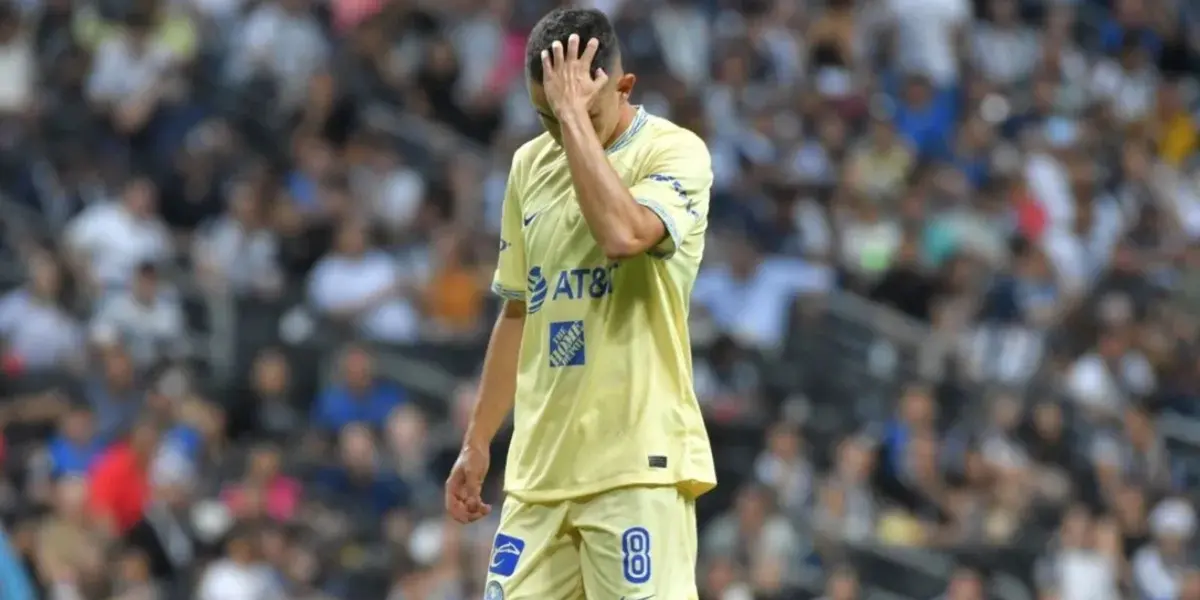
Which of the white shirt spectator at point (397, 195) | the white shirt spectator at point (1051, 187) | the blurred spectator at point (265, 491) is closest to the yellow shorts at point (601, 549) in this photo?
the blurred spectator at point (265, 491)

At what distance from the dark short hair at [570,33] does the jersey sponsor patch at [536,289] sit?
65cm

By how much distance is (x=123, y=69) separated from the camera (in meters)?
17.7

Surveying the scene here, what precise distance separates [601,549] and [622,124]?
1.26 meters

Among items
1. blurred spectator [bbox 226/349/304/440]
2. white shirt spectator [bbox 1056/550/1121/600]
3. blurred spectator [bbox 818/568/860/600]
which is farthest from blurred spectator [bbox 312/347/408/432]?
white shirt spectator [bbox 1056/550/1121/600]

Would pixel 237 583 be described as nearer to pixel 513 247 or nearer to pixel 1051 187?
pixel 513 247

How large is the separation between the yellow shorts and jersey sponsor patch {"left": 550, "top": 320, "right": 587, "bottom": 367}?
406 millimetres

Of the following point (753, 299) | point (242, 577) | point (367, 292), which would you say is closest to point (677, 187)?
point (242, 577)

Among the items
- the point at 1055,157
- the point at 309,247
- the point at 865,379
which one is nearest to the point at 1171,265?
the point at 1055,157

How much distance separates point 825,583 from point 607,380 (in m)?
7.94

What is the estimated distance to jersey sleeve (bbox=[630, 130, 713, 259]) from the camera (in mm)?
5930

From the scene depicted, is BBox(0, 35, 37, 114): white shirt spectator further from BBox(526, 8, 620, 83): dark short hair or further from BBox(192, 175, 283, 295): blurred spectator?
BBox(526, 8, 620, 83): dark short hair

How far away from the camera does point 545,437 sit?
6.12 meters

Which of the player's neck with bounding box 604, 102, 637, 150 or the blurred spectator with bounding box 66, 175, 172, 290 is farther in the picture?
the blurred spectator with bounding box 66, 175, 172, 290

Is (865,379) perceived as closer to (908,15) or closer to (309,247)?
(309,247)
